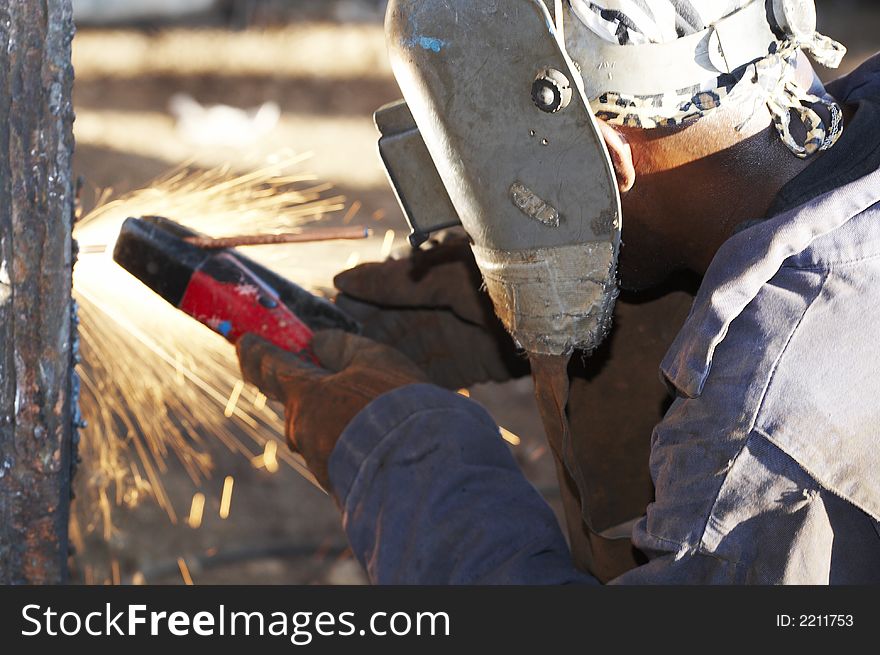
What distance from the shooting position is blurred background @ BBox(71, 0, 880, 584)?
8.80 ft

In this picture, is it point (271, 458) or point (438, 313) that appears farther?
point (271, 458)

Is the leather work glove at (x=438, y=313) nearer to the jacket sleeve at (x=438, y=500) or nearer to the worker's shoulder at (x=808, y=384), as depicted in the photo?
the jacket sleeve at (x=438, y=500)

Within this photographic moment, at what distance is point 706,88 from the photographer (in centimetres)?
136

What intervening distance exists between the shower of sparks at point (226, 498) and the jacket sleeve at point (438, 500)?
6.10 feet

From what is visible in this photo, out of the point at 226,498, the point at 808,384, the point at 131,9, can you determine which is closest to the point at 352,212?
the point at 226,498

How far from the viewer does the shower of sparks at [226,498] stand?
139 inches

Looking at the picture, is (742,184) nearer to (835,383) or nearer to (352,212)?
(835,383)

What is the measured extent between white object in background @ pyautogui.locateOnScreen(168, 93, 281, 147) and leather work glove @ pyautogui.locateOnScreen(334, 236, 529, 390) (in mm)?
2327

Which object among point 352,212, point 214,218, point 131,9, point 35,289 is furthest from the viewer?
point 131,9

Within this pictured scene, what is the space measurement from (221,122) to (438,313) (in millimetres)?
2559

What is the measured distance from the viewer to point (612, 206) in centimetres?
139

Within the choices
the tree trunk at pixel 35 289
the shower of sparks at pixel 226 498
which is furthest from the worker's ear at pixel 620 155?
the shower of sparks at pixel 226 498

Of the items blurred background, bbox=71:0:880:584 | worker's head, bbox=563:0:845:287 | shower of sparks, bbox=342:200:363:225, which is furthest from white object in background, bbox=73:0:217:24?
worker's head, bbox=563:0:845:287

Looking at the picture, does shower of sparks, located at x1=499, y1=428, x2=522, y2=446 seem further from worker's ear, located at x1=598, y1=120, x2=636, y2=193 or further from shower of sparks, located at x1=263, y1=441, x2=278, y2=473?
worker's ear, located at x1=598, y1=120, x2=636, y2=193
